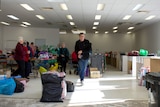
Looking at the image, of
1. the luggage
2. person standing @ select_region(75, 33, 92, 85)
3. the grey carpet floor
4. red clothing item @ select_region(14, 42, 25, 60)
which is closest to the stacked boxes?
person standing @ select_region(75, 33, 92, 85)

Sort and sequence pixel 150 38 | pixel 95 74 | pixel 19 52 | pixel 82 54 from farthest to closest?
pixel 150 38 < pixel 95 74 < pixel 19 52 < pixel 82 54

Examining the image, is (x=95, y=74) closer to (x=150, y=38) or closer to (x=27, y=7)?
(x=27, y=7)

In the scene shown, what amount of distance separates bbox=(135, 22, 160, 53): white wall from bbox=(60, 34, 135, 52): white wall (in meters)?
2.92

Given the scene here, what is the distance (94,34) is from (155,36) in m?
9.15

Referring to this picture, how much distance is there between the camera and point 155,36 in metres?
15.4

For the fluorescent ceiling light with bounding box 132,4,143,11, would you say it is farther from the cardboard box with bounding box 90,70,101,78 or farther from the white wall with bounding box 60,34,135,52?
the white wall with bounding box 60,34,135,52

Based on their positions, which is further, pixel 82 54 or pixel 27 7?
pixel 27 7

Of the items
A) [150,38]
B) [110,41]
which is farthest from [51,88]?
[110,41]

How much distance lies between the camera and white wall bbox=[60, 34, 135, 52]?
23594 mm

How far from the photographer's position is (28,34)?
62.7 ft

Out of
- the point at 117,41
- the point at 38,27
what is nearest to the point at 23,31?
the point at 38,27

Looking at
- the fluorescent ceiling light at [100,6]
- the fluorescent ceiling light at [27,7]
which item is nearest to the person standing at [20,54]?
the fluorescent ceiling light at [27,7]

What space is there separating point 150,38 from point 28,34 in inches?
373

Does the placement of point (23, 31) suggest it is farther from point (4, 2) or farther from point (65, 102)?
point (65, 102)
